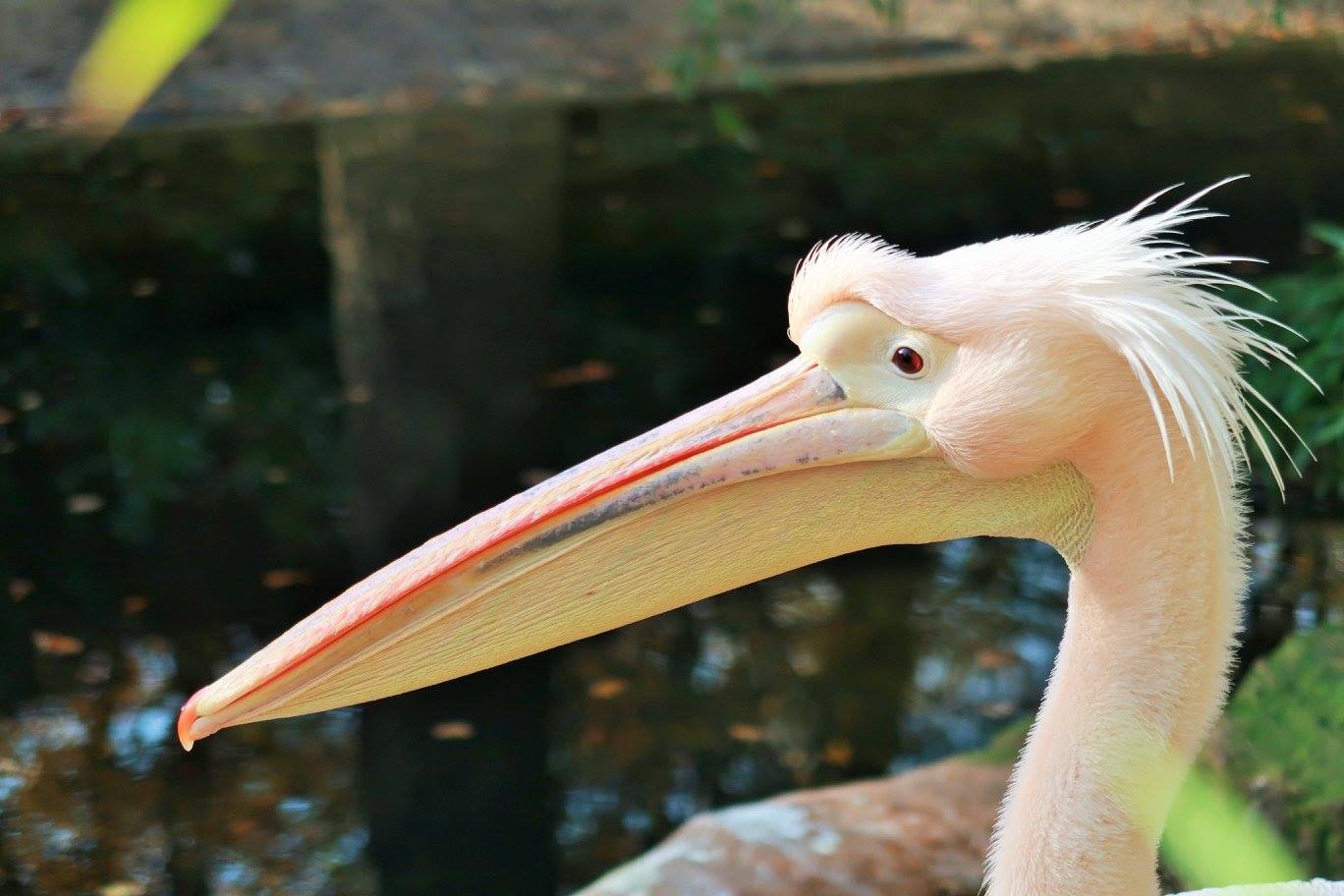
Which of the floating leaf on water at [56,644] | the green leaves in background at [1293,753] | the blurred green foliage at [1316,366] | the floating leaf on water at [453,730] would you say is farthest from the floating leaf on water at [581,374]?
the green leaves in background at [1293,753]

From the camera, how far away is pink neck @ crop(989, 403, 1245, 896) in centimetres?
136

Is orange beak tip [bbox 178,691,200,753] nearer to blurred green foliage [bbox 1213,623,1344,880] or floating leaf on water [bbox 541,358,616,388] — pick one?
blurred green foliage [bbox 1213,623,1344,880]

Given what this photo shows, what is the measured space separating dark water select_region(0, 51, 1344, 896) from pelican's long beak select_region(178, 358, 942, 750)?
2.25 metres

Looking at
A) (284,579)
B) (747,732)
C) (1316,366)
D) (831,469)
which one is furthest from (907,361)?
(284,579)

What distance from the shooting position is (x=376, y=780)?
388 cm

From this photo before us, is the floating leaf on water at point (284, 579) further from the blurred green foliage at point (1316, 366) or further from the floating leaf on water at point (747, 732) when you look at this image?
the blurred green foliage at point (1316, 366)

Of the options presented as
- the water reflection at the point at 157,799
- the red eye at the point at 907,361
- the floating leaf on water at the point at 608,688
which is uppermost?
the red eye at the point at 907,361

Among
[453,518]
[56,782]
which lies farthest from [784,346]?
[56,782]

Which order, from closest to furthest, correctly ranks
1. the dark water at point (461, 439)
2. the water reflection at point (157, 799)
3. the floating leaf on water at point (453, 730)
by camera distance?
the water reflection at point (157, 799) < the dark water at point (461, 439) < the floating leaf on water at point (453, 730)

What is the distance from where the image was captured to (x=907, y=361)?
1445 millimetres

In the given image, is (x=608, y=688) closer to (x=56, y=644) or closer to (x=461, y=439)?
(x=461, y=439)

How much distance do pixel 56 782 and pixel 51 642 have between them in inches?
28.8

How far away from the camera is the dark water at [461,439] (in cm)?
381

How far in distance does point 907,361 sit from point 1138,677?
381 millimetres
